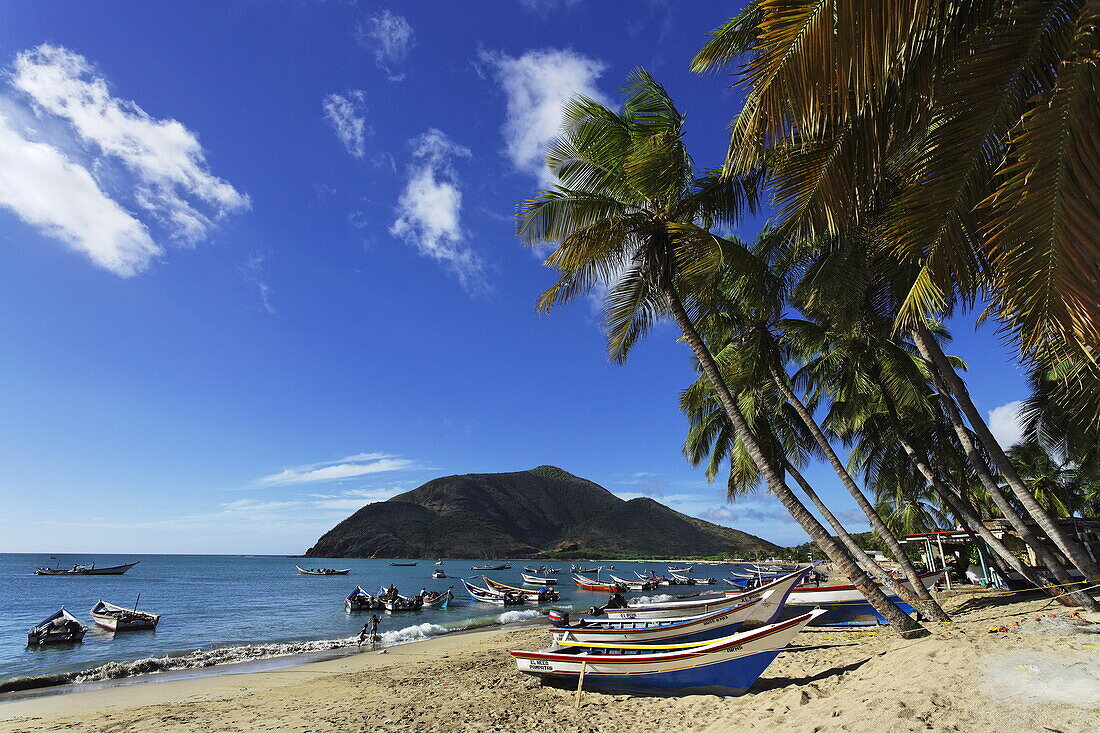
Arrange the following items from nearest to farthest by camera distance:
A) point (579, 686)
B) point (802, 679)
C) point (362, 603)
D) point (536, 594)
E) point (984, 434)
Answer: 1. point (802, 679)
2. point (579, 686)
3. point (984, 434)
4. point (362, 603)
5. point (536, 594)

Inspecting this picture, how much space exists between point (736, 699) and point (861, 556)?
5919 millimetres

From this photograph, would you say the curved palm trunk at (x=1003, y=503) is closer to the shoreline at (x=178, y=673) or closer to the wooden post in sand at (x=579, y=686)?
the wooden post in sand at (x=579, y=686)

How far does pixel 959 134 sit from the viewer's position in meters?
3.56

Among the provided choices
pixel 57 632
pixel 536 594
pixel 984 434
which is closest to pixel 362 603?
pixel 536 594

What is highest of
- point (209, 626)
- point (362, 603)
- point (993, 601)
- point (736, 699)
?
point (993, 601)

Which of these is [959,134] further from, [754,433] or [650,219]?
[754,433]

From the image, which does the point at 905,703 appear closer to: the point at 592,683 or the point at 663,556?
the point at 592,683

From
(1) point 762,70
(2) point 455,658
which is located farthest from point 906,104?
(2) point 455,658

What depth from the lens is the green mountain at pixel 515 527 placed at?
5315 inches

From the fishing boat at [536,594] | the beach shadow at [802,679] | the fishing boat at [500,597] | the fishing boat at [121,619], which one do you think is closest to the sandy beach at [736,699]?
the beach shadow at [802,679]

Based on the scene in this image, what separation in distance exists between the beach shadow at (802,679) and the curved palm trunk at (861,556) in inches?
112

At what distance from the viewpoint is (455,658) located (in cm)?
1551

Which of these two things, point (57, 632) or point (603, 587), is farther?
point (603, 587)

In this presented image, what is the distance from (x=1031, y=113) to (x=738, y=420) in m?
7.12
